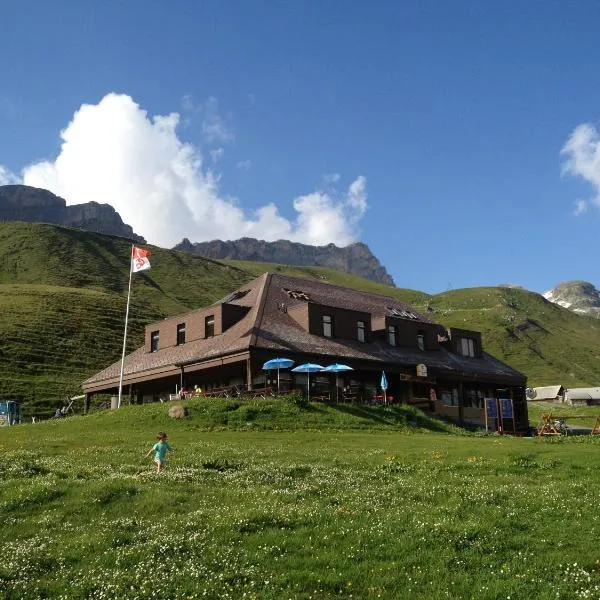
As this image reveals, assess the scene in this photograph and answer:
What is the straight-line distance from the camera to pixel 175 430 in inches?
1394

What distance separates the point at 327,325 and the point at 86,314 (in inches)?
2272

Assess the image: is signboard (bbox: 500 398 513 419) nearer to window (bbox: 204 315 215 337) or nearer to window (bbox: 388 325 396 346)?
window (bbox: 388 325 396 346)

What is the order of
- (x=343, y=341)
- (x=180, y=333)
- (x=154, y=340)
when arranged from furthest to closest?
(x=154, y=340), (x=180, y=333), (x=343, y=341)

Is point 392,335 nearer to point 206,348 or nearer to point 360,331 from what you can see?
point 360,331

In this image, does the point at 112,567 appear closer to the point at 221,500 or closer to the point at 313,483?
the point at 221,500

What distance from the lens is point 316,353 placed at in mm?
46562

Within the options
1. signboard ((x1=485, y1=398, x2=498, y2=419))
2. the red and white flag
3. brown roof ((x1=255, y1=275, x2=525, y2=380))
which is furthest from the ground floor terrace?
the red and white flag

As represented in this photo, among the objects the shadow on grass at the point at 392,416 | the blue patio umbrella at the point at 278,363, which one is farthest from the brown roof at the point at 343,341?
the shadow on grass at the point at 392,416

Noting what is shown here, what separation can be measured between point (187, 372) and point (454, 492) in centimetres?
3464

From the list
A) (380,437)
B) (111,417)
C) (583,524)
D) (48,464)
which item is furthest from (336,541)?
(111,417)

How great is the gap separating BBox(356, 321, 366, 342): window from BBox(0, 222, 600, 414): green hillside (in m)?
33.4

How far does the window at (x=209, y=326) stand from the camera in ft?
169

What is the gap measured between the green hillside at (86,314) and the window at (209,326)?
23.3 m

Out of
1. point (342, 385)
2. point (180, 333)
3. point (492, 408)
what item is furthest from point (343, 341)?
point (180, 333)
